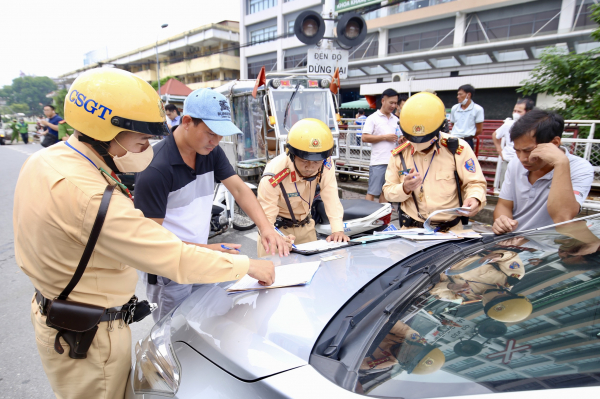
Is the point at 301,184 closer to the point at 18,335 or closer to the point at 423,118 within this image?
the point at 423,118

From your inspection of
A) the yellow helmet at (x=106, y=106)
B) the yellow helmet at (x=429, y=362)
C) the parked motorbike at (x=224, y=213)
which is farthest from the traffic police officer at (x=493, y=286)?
the parked motorbike at (x=224, y=213)

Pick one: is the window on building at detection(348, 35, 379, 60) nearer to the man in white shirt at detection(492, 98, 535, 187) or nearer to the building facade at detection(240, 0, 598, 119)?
the building facade at detection(240, 0, 598, 119)

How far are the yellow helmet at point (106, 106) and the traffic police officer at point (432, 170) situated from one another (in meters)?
1.86

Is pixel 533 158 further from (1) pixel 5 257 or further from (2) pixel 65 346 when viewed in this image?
(1) pixel 5 257

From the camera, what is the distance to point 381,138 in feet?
18.3

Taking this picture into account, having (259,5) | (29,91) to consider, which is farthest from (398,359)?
(29,91)

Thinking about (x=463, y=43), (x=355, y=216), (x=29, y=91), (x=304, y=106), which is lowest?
(x=355, y=216)

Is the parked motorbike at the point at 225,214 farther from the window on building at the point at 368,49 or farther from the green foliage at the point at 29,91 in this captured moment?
the green foliage at the point at 29,91

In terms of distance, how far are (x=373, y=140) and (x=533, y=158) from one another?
3.49 meters

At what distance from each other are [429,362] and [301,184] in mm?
1833

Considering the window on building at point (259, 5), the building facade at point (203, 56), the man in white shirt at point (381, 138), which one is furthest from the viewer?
the building facade at point (203, 56)

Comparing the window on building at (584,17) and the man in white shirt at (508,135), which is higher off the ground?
the window on building at (584,17)

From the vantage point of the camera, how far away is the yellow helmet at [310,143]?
249 centimetres

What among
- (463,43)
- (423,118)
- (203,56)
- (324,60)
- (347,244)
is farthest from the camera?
(203,56)
